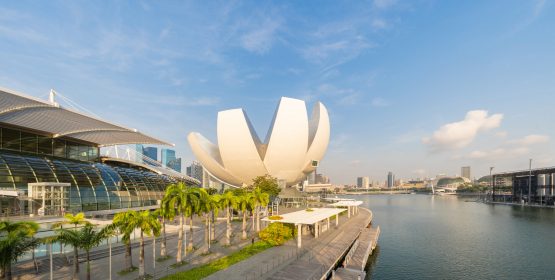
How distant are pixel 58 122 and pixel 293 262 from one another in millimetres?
36421

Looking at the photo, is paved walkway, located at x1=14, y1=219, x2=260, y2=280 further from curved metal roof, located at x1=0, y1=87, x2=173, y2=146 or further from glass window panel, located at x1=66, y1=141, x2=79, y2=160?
glass window panel, located at x1=66, y1=141, x2=79, y2=160

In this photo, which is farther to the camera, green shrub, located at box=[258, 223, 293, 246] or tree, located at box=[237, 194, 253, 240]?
tree, located at box=[237, 194, 253, 240]

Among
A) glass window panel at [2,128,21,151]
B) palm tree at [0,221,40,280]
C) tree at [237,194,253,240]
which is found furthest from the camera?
glass window panel at [2,128,21,151]

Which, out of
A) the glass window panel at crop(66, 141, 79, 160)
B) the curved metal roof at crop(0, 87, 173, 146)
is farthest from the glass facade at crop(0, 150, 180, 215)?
the glass window panel at crop(66, 141, 79, 160)

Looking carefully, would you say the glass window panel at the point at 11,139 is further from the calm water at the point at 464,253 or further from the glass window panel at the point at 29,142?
the calm water at the point at 464,253

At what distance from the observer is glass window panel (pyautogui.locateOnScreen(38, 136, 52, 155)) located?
42844mm

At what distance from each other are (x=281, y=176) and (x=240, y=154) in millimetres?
12696

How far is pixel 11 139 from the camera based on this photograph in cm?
3866

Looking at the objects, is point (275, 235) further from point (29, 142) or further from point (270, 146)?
point (29, 142)

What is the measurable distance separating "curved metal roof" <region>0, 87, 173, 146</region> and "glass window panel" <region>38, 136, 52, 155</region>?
161 cm

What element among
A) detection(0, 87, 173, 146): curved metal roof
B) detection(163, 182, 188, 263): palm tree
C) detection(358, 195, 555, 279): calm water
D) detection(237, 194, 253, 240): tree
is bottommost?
detection(358, 195, 555, 279): calm water

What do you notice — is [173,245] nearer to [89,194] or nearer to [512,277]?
[89,194]

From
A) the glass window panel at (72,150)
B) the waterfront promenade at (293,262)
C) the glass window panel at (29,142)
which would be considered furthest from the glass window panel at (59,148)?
the waterfront promenade at (293,262)

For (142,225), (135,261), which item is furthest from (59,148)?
(142,225)
